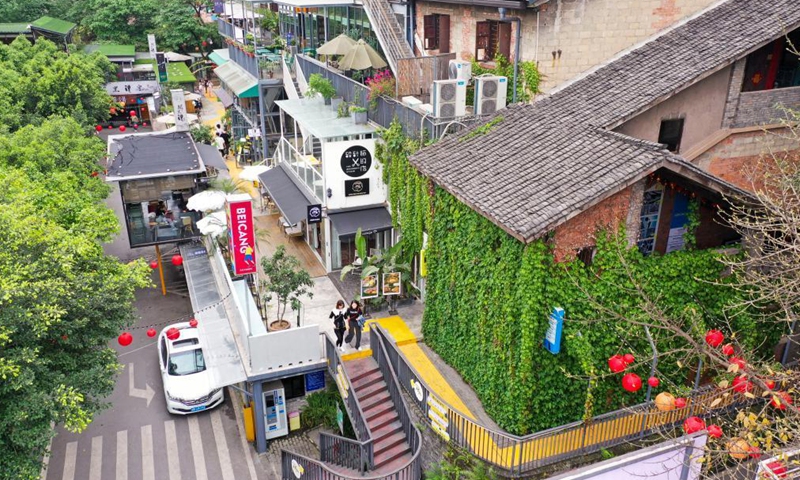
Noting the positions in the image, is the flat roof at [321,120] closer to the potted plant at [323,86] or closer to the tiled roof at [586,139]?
the potted plant at [323,86]

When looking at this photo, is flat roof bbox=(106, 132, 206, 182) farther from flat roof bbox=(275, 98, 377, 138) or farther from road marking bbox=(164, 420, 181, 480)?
road marking bbox=(164, 420, 181, 480)

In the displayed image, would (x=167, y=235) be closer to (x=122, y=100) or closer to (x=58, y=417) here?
(x=58, y=417)

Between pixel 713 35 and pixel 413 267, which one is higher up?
pixel 713 35

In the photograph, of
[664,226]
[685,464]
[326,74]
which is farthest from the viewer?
[326,74]

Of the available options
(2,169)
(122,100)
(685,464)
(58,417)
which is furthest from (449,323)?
(122,100)

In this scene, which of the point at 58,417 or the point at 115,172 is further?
the point at 115,172

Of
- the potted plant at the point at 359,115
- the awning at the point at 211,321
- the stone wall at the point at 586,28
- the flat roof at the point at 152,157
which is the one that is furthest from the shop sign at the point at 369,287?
the flat roof at the point at 152,157
